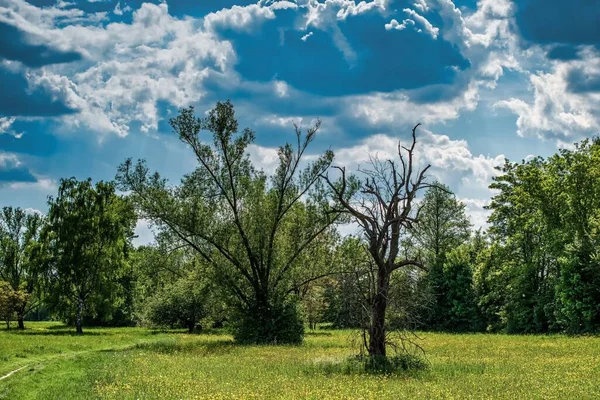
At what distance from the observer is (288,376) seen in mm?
21312

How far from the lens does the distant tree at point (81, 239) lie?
188ft

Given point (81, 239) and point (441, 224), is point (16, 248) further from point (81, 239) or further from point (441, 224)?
point (441, 224)

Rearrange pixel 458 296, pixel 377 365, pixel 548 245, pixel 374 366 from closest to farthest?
pixel 374 366, pixel 377 365, pixel 548 245, pixel 458 296

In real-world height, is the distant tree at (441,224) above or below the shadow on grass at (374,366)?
above

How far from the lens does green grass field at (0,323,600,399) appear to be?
17156mm

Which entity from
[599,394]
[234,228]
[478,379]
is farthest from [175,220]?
[599,394]

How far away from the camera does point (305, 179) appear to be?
4519cm

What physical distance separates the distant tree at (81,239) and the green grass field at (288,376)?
82.2ft

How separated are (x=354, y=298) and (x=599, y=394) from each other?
10.5 meters

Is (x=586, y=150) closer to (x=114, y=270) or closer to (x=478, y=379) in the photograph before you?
(x=478, y=379)

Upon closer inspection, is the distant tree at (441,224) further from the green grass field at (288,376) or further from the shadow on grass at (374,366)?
the shadow on grass at (374,366)

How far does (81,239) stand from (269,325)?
2446cm

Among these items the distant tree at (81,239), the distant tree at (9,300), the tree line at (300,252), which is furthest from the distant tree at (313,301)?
the distant tree at (9,300)

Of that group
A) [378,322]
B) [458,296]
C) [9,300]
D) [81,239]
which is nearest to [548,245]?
[458,296]
